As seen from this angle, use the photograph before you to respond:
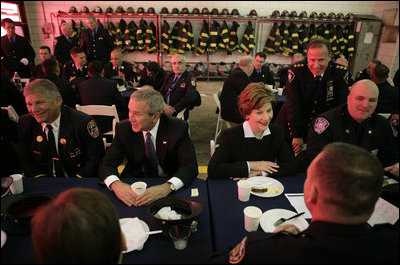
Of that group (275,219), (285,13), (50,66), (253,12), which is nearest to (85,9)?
(253,12)

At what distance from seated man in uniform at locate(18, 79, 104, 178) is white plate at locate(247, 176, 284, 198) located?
4.42 feet

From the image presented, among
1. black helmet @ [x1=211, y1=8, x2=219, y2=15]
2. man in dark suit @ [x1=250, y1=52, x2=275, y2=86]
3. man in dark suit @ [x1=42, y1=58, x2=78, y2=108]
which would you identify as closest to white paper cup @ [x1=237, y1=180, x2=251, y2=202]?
man in dark suit @ [x1=42, y1=58, x2=78, y2=108]

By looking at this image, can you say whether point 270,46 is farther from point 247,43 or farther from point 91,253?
point 91,253

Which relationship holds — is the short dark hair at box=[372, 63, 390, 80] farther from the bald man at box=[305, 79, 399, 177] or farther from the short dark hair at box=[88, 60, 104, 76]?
the short dark hair at box=[88, 60, 104, 76]

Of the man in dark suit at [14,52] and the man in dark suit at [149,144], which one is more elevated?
the man in dark suit at [14,52]

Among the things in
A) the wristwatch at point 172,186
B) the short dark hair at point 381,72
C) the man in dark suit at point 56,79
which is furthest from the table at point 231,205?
the man in dark suit at point 56,79

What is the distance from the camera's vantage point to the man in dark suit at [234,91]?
13.0ft

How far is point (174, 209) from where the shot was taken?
4.78ft

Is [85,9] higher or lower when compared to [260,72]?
higher

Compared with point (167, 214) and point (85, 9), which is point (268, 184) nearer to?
point (167, 214)

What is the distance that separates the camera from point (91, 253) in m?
0.71

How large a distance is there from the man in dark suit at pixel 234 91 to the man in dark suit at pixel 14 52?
194 inches

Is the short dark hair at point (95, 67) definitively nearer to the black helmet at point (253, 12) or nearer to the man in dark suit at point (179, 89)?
the man in dark suit at point (179, 89)

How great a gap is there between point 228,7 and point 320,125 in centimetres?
809
